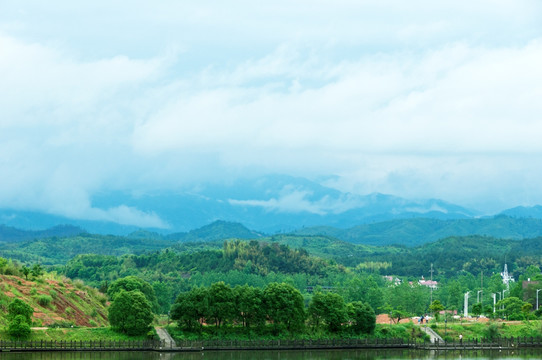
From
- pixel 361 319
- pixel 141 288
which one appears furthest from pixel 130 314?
pixel 361 319

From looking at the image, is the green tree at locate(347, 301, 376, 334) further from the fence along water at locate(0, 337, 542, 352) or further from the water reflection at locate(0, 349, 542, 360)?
the water reflection at locate(0, 349, 542, 360)

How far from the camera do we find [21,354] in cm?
9150

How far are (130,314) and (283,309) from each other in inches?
746

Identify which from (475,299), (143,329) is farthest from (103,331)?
(475,299)

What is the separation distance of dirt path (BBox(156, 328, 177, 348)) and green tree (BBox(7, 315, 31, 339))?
1556 centimetres

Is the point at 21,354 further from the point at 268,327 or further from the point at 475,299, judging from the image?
the point at 475,299

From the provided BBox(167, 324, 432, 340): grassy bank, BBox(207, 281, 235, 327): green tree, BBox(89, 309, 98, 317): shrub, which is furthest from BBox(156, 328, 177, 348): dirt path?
BBox(89, 309, 98, 317): shrub

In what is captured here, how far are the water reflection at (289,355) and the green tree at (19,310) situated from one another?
7618 millimetres

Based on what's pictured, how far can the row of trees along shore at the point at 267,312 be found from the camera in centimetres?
10312

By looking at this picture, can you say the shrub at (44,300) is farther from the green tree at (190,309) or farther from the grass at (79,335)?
the green tree at (190,309)

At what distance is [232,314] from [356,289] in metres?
42.0

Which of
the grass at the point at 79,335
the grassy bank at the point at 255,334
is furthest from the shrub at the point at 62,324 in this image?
the grassy bank at the point at 255,334

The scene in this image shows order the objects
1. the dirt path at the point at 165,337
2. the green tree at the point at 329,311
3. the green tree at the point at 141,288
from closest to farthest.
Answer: the dirt path at the point at 165,337 → the green tree at the point at 329,311 → the green tree at the point at 141,288

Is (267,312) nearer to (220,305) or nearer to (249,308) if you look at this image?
(249,308)
